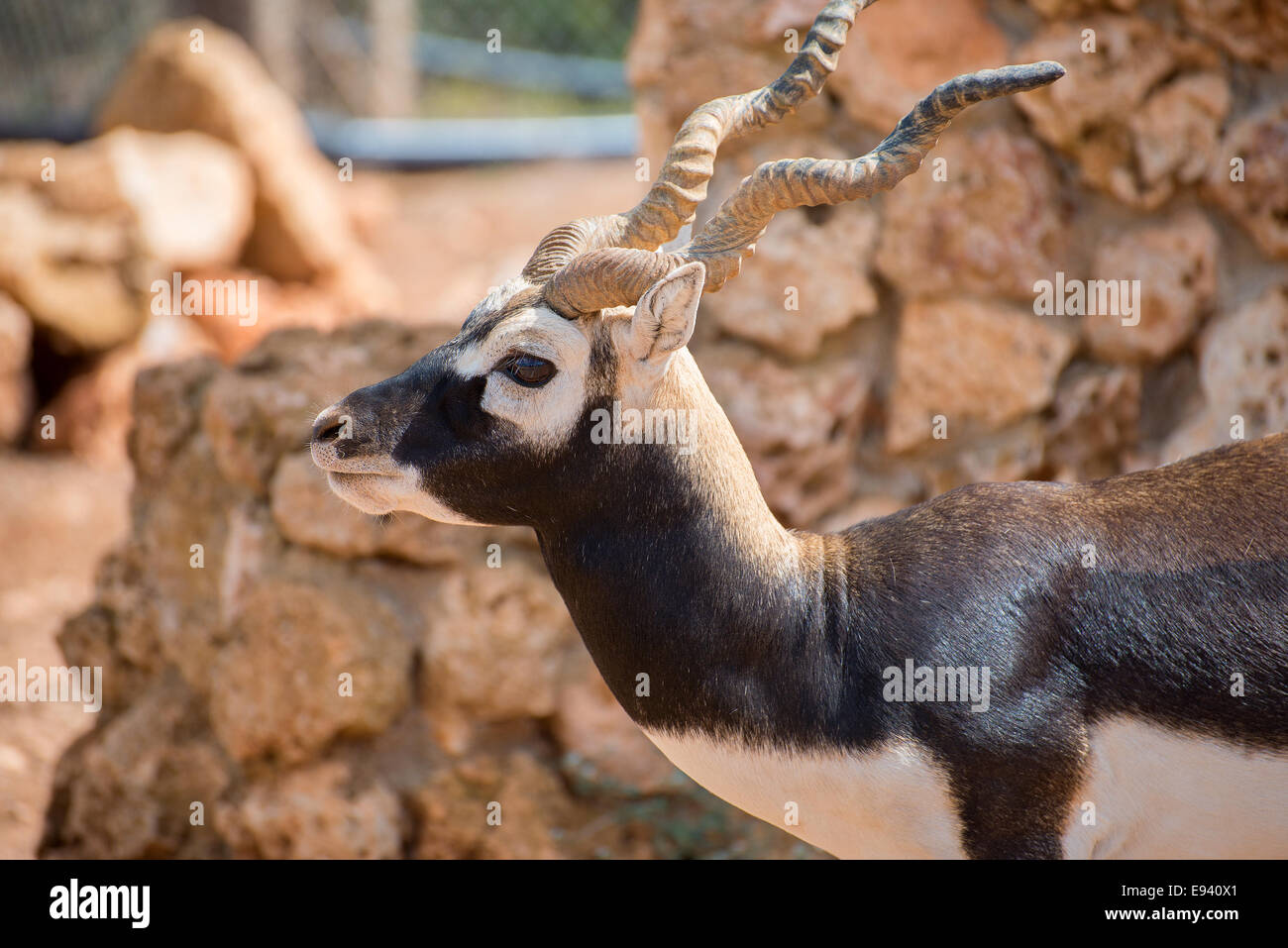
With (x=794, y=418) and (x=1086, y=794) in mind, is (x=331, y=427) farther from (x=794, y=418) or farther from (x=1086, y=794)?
(x=794, y=418)

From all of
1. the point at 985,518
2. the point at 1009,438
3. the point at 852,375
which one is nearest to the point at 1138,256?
the point at 1009,438

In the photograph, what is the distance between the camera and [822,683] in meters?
2.95

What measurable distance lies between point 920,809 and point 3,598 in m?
6.08

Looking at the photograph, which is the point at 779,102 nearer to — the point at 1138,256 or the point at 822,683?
the point at 822,683

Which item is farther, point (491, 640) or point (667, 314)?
point (491, 640)

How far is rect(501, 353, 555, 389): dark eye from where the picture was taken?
287 cm

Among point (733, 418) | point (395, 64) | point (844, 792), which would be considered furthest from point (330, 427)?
point (395, 64)

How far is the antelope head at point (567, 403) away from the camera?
2.82 meters

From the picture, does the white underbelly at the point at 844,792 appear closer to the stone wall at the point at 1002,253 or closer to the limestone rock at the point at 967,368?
the stone wall at the point at 1002,253

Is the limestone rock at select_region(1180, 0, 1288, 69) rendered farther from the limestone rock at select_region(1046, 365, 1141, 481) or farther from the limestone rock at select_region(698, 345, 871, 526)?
the limestone rock at select_region(698, 345, 871, 526)

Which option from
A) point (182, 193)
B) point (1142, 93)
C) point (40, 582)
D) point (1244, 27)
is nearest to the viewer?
point (1244, 27)

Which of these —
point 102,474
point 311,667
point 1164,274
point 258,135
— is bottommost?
point 311,667

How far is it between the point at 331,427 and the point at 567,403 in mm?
549

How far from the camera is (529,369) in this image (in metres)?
2.87
